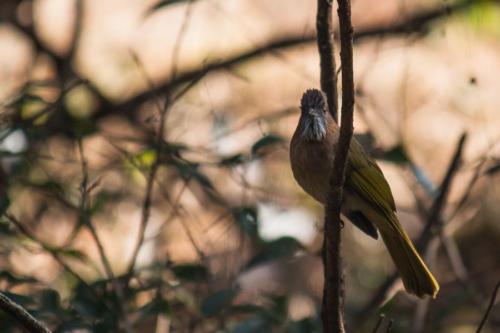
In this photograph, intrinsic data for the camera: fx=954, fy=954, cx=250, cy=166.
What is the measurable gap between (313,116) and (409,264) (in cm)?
81

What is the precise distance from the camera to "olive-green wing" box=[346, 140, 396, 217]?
429 centimetres

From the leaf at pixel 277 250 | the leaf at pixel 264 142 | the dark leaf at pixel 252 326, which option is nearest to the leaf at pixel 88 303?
the dark leaf at pixel 252 326

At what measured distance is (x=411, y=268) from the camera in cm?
430

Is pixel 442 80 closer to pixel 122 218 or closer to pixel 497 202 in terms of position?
pixel 497 202

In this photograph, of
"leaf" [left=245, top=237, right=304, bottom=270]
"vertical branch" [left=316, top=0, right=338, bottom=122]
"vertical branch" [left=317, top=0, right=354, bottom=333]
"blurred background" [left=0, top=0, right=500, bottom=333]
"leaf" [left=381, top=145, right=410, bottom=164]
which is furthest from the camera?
"blurred background" [left=0, top=0, right=500, bottom=333]

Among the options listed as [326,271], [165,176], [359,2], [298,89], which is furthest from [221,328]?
[359,2]

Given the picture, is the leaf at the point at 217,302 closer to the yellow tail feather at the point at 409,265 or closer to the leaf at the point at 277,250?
the leaf at the point at 277,250

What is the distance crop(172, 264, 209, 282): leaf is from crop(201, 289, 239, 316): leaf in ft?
0.89

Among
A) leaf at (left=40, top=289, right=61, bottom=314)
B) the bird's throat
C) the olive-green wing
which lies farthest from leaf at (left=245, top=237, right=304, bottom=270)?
leaf at (left=40, top=289, right=61, bottom=314)

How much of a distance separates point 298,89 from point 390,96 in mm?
812

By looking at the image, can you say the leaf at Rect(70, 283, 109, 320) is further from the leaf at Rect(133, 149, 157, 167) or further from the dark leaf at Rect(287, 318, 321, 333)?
the dark leaf at Rect(287, 318, 321, 333)

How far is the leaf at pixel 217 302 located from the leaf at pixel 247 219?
0.33 m

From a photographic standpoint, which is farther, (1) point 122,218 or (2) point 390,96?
(2) point 390,96

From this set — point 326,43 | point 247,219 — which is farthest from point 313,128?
point 247,219
